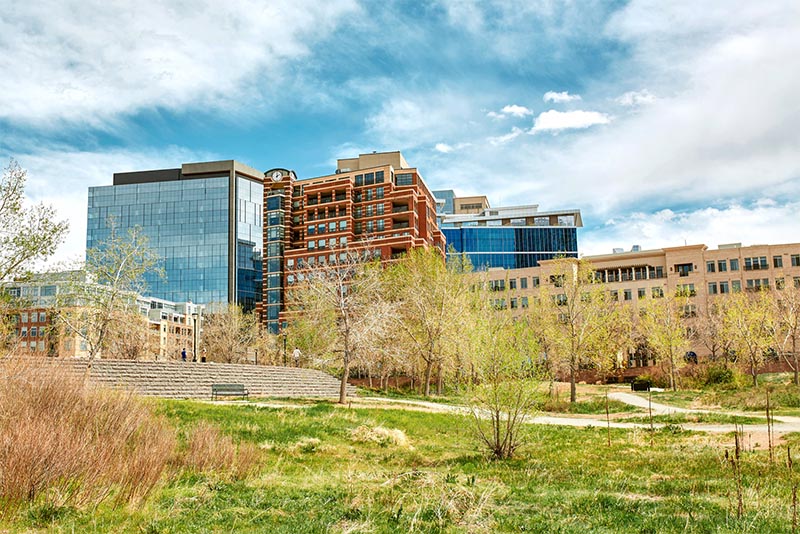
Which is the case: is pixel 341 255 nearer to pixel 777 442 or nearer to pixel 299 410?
pixel 299 410

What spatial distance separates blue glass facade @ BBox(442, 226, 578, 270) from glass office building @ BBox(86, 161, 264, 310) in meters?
45.4

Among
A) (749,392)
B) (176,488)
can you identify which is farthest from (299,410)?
(749,392)

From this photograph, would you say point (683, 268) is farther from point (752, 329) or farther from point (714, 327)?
point (752, 329)

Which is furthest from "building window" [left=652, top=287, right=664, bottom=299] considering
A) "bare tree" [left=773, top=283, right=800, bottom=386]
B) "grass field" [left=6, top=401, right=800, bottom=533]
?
"grass field" [left=6, top=401, right=800, bottom=533]

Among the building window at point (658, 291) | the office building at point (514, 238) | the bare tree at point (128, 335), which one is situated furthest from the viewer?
the office building at point (514, 238)

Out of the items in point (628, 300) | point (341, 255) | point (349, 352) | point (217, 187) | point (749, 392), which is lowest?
point (749, 392)

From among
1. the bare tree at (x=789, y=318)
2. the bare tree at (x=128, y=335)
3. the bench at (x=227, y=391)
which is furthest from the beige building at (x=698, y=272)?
the bench at (x=227, y=391)

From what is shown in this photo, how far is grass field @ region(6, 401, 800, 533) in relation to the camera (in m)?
8.87

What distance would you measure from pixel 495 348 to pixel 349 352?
1473 cm

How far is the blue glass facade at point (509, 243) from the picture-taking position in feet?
456

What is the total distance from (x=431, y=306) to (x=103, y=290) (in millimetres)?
21589

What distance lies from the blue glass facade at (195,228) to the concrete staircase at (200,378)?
9380 cm

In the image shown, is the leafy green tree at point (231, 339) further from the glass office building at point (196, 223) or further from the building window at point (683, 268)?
the glass office building at point (196, 223)

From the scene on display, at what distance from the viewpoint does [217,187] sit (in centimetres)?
13962
